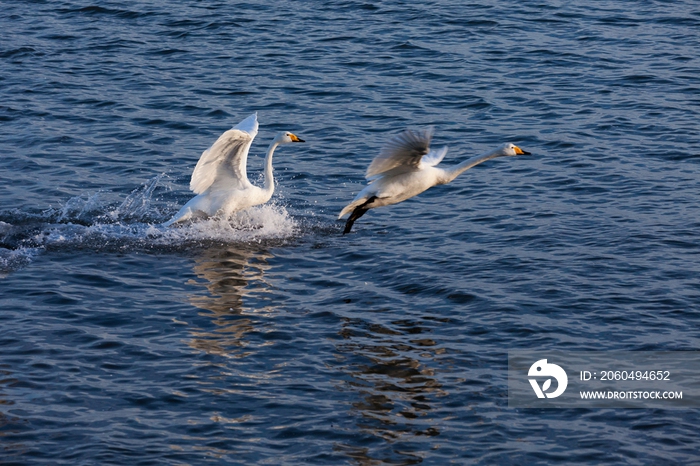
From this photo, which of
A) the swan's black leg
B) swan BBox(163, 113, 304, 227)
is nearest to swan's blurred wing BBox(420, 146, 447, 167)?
the swan's black leg

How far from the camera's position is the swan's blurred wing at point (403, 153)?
35.8 ft

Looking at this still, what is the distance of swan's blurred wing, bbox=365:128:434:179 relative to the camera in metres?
10.9

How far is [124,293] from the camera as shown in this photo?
11.4m

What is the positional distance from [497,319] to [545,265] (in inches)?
66.6

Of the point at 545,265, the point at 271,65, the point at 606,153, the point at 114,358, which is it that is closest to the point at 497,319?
the point at 545,265

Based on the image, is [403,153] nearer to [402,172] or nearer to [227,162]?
[402,172]

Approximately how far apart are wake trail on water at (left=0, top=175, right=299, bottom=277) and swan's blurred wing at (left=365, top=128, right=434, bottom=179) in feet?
7.06

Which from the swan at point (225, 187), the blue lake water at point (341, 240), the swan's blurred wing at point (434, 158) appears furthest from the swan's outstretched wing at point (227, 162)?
the swan's blurred wing at point (434, 158)

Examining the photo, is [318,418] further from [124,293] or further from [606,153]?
[606,153]

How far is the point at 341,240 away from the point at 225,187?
184cm

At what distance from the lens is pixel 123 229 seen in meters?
13.4

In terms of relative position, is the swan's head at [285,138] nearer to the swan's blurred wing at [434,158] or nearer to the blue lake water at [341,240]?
the blue lake water at [341,240]

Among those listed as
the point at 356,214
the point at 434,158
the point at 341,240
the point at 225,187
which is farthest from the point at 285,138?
the point at 434,158

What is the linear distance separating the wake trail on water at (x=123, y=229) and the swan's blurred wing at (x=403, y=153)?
215 cm
